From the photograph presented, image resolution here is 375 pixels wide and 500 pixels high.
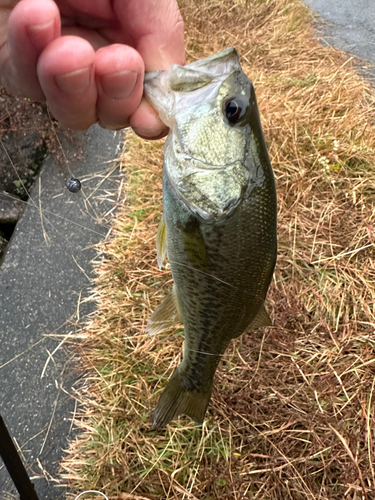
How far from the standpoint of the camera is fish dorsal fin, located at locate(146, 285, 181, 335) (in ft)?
4.97

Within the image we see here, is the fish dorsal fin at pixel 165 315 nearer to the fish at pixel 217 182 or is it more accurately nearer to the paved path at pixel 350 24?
the fish at pixel 217 182

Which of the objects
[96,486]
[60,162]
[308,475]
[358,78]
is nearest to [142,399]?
[96,486]

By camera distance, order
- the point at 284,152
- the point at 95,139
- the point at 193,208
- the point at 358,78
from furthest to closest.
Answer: the point at 358,78 → the point at 95,139 → the point at 284,152 → the point at 193,208

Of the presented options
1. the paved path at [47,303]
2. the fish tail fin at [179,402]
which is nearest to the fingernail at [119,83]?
the fish tail fin at [179,402]

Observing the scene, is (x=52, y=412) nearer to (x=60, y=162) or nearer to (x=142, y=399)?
(x=142, y=399)

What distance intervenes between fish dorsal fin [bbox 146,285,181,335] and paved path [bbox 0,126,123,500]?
997 mm

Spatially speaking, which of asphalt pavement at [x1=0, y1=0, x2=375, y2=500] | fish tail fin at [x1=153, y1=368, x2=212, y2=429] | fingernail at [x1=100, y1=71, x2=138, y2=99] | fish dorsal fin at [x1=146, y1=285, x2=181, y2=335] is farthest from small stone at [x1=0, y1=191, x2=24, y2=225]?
fingernail at [x1=100, y1=71, x2=138, y2=99]

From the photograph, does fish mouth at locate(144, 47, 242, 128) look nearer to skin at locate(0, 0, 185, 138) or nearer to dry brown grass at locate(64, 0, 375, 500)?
skin at locate(0, 0, 185, 138)

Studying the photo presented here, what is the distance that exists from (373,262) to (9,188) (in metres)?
2.78

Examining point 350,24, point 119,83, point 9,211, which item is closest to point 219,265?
point 119,83

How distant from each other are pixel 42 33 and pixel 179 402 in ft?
4.66

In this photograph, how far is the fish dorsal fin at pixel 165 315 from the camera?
4.97 feet

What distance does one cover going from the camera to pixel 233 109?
1175 millimetres

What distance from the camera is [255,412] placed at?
6.59ft
